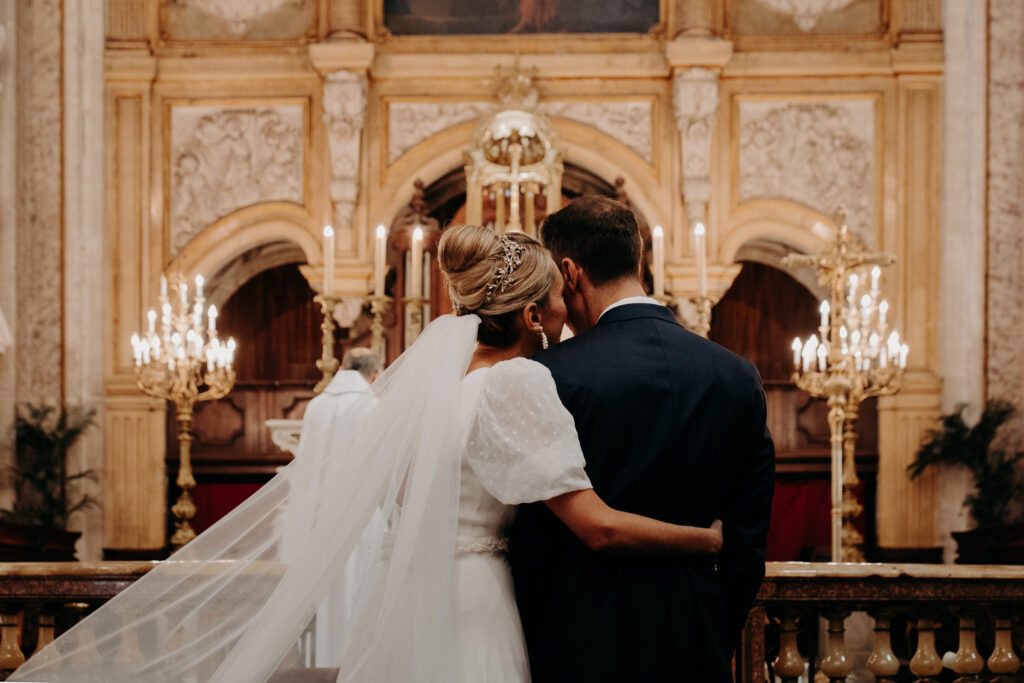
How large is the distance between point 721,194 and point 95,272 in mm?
5638

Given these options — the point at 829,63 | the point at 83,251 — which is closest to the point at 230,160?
the point at 83,251

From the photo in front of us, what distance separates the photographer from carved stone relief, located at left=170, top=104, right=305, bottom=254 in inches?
403

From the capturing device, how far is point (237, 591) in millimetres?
2828

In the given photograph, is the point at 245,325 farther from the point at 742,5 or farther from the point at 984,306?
the point at 984,306

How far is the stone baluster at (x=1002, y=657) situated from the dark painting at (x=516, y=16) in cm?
775

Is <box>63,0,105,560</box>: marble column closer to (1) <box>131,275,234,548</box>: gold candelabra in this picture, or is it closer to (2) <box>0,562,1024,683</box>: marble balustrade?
(1) <box>131,275,234,548</box>: gold candelabra

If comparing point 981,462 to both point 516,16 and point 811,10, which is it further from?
point 516,16

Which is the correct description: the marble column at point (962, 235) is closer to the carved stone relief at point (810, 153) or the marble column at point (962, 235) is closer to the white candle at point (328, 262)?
the carved stone relief at point (810, 153)

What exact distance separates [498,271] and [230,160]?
829cm

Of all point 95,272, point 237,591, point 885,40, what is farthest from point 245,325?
point 237,591

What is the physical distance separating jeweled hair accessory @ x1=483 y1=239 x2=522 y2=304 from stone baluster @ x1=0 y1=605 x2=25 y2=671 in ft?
7.05

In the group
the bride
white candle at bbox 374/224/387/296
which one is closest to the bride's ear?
the bride

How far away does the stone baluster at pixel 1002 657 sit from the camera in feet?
11.6

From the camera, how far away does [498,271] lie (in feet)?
8.25
